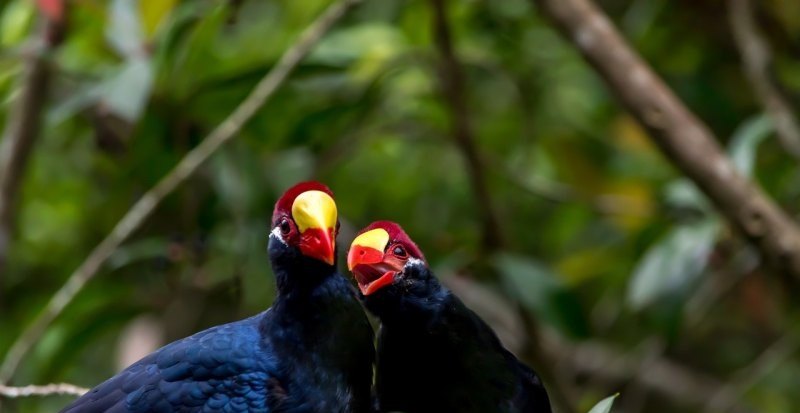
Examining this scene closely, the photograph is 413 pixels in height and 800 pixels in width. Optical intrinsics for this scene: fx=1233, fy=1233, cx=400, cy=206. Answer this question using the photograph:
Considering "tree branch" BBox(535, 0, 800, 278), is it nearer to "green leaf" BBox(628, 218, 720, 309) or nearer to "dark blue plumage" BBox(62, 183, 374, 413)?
"green leaf" BBox(628, 218, 720, 309)

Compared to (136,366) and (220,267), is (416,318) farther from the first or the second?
(220,267)

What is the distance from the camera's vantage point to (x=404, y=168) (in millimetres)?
3906

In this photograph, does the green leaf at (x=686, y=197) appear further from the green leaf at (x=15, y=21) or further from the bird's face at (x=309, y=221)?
the green leaf at (x=15, y=21)

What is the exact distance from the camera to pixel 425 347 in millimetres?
2002

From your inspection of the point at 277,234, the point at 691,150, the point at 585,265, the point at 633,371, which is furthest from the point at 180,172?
the point at 633,371

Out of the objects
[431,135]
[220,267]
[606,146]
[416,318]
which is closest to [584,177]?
[606,146]

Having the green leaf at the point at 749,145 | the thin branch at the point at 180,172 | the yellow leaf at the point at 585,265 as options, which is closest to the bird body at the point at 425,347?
the thin branch at the point at 180,172

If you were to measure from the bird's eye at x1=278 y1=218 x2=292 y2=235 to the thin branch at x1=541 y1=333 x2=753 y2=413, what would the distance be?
1801mm

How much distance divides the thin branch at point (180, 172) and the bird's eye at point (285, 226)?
62 cm

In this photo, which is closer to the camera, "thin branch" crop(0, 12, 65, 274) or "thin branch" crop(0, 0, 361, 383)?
"thin branch" crop(0, 0, 361, 383)

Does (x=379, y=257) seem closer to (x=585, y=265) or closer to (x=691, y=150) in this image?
(x=691, y=150)

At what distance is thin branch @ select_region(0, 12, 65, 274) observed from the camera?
2.90 m

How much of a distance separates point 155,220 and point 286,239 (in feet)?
4.75

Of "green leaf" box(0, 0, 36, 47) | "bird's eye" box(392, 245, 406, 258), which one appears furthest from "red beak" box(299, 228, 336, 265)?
"green leaf" box(0, 0, 36, 47)
